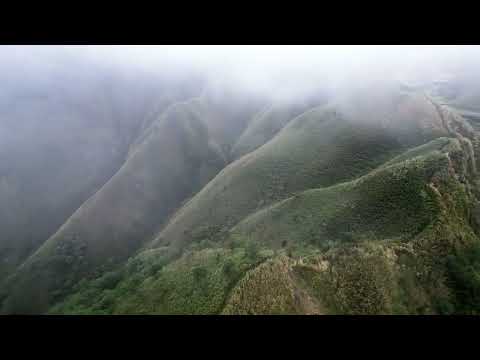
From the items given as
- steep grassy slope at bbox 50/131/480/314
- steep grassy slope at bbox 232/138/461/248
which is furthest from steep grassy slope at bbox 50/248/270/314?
steep grassy slope at bbox 232/138/461/248

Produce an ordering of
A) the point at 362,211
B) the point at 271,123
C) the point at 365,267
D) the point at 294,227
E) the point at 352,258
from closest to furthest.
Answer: the point at 365,267 < the point at 352,258 < the point at 362,211 < the point at 294,227 < the point at 271,123

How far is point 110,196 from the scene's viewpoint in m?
46.6

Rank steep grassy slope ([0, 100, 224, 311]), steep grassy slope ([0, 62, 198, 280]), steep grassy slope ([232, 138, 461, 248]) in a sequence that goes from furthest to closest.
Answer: steep grassy slope ([0, 62, 198, 280]) → steep grassy slope ([0, 100, 224, 311]) → steep grassy slope ([232, 138, 461, 248])

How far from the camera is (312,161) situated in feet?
104

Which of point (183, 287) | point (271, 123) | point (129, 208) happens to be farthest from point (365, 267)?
point (271, 123)

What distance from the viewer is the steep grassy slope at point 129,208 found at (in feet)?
117

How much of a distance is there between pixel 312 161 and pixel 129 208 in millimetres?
34803

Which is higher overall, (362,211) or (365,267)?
(362,211)

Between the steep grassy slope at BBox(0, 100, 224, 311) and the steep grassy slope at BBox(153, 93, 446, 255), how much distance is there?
1171cm

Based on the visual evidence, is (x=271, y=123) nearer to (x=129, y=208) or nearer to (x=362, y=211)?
(x=129, y=208)

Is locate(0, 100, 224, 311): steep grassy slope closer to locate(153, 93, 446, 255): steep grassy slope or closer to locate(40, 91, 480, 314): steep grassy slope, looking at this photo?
locate(153, 93, 446, 255): steep grassy slope

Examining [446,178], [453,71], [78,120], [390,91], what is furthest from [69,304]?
[453,71]

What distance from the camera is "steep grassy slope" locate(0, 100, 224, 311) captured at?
35656mm

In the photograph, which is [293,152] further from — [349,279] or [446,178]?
[349,279]
